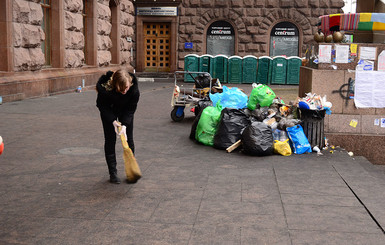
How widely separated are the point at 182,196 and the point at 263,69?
19.4 metres

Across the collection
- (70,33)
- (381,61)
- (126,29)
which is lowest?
(381,61)

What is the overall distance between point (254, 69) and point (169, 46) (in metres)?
5.20

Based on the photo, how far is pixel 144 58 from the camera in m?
26.9

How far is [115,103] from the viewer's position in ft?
19.2

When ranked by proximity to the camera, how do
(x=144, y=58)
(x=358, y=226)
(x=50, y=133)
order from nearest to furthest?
(x=358, y=226)
(x=50, y=133)
(x=144, y=58)

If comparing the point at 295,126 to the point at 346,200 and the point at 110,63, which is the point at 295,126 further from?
the point at 110,63

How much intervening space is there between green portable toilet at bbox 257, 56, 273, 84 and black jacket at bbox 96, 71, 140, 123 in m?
18.8

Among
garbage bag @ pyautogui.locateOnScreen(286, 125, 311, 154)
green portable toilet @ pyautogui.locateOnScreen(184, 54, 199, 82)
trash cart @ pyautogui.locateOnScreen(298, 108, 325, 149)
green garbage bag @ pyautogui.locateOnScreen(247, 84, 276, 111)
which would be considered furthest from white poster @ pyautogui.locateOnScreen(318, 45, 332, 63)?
green portable toilet @ pyautogui.locateOnScreen(184, 54, 199, 82)

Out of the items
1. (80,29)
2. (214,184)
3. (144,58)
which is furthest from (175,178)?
(144,58)

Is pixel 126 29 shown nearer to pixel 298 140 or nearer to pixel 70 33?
pixel 70 33

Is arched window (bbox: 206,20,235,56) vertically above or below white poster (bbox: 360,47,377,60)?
above

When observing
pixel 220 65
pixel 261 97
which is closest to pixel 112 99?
pixel 261 97

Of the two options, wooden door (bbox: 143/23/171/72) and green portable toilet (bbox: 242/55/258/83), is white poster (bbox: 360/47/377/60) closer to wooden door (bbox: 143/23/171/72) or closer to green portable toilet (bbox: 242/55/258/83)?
green portable toilet (bbox: 242/55/258/83)

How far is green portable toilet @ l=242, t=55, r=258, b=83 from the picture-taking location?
79.1 feet
